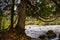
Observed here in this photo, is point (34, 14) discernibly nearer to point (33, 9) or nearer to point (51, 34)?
point (33, 9)

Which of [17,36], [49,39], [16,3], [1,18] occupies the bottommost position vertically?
[49,39]

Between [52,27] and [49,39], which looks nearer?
[49,39]

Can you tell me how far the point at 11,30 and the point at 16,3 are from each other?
570mm

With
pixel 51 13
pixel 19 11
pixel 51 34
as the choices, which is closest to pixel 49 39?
pixel 51 34

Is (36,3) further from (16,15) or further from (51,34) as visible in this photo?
(51,34)

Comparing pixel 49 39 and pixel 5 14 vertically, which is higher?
pixel 5 14

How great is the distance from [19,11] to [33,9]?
0.30 meters

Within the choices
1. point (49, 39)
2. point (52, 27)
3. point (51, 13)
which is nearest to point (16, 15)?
point (51, 13)

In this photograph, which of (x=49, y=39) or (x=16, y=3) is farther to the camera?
(x=49, y=39)

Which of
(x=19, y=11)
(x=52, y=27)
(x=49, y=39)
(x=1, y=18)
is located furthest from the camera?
(x=52, y=27)

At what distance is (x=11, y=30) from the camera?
3.38 m

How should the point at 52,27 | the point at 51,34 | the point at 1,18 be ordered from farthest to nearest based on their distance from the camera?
1. the point at 52,27
2. the point at 51,34
3. the point at 1,18

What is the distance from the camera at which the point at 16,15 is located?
11.9 feet

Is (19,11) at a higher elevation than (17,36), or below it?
higher
